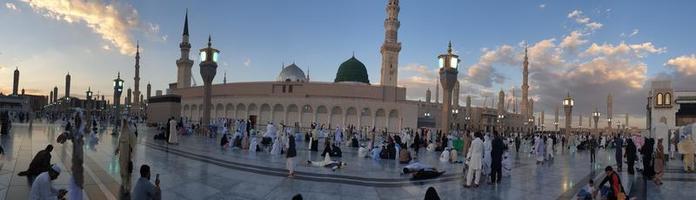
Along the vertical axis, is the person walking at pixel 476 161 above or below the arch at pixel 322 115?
below

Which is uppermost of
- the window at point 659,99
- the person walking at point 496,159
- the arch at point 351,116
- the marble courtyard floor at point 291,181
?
the window at point 659,99

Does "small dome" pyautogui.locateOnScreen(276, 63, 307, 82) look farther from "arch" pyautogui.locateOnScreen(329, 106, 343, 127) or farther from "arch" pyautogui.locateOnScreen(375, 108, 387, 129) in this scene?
"arch" pyautogui.locateOnScreen(375, 108, 387, 129)

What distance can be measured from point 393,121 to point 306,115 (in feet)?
31.3

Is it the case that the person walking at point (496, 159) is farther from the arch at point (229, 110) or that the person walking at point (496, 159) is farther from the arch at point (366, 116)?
the arch at point (229, 110)

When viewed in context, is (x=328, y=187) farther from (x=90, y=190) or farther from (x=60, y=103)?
(x=60, y=103)

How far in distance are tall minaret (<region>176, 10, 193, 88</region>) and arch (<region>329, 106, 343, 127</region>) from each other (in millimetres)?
27063

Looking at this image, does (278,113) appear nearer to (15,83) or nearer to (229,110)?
(229,110)

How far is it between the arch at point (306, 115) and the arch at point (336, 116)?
7.22 feet

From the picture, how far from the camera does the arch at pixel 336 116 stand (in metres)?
48.2

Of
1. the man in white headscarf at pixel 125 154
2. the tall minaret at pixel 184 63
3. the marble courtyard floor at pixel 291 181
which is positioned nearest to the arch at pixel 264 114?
the tall minaret at pixel 184 63

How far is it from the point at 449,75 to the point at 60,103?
94.1 meters

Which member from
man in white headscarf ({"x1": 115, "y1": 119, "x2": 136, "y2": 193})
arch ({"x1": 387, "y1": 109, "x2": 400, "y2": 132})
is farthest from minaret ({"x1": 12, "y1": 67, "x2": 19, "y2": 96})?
man in white headscarf ({"x1": 115, "y1": 119, "x2": 136, "y2": 193})

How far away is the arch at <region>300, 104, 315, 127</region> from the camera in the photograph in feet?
159

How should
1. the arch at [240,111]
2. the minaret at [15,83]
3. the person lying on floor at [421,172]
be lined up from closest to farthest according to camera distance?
the person lying on floor at [421,172]
the arch at [240,111]
the minaret at [15,83]
